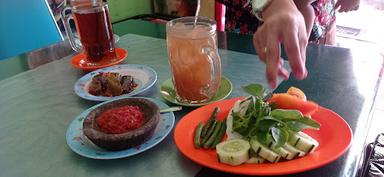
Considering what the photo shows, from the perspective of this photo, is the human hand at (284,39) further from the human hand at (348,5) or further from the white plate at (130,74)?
the human hand at (348,5)

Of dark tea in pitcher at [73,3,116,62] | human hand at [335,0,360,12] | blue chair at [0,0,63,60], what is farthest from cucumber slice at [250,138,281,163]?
blue chair at [0,0,63,60]

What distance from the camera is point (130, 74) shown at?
866 mm

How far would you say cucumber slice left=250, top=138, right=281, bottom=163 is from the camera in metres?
0.49

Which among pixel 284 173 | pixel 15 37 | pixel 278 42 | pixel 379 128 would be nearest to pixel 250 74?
pixel 278 42

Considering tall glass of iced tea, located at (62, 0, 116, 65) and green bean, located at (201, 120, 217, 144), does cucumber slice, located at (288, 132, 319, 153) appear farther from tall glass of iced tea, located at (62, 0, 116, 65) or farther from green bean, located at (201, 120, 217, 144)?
tall glass of iced tea, located at (62, 0, 116, 65)

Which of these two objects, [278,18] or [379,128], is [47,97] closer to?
[278,18]

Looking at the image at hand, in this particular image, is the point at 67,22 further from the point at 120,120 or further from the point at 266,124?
the point at 266,124

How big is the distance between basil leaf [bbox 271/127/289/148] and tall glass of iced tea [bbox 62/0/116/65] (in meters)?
0.59

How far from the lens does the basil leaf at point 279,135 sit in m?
0.49

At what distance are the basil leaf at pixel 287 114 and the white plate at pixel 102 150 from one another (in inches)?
7.1

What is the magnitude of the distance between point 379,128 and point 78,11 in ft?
4.95

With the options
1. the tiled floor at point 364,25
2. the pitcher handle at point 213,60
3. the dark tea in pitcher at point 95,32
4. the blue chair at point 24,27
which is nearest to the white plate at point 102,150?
the pitcher handle at point 213,60

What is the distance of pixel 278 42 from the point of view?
0.58 meters

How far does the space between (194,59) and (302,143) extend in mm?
295
